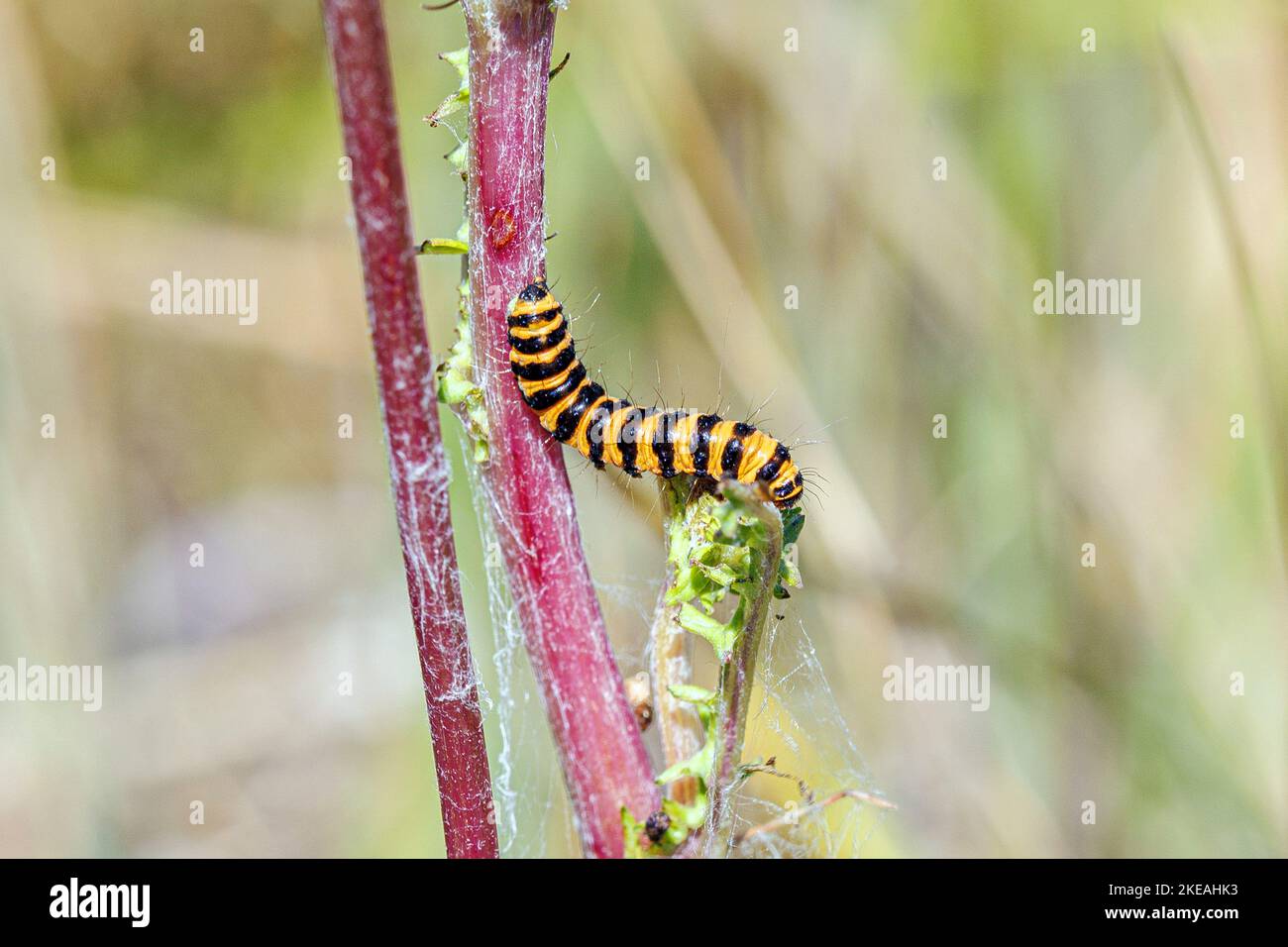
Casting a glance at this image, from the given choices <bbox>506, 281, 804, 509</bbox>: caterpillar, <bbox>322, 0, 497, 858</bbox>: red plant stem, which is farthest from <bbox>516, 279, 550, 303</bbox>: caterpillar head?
<bbox>322, 0, 497, 858</bbox>: red plant stem

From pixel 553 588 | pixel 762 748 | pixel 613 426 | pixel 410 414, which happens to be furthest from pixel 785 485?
pixel 762 748

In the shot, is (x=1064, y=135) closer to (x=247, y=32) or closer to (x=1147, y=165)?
(x=1147, y=165)

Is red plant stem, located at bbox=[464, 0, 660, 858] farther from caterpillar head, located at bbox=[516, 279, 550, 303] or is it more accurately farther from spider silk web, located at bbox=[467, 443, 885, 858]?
spider silk web, located at bbox=[467, 443, 885, 858]

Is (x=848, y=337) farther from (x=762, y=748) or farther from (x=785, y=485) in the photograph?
(x=785, y=485)

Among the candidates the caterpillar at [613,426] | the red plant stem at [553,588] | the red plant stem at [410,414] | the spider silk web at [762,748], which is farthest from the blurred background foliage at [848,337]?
the red plant stem at [410,414]
